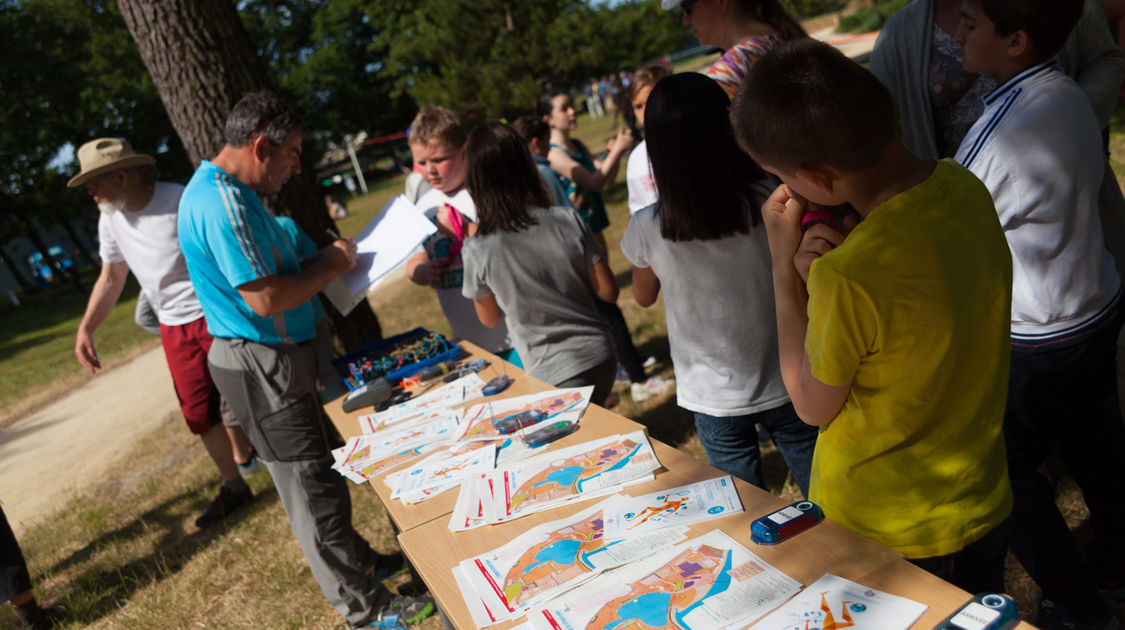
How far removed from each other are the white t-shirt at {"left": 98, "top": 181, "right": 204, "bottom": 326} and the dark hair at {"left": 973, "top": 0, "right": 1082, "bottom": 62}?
346 cm

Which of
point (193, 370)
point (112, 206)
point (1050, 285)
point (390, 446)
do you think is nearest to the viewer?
point (1050, 285)

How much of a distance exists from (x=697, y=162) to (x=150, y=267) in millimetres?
3140

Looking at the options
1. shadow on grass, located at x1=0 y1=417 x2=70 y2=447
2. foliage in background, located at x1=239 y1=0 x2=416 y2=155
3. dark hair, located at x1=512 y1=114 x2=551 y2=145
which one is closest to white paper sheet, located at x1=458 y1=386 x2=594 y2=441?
dark hair, located at x1=512 y1=114 x2=551 y2=145

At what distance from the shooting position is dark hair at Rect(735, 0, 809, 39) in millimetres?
2639

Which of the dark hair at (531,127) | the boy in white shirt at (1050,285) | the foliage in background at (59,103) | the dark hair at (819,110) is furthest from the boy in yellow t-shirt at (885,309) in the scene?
the foliage in background at (59,103)

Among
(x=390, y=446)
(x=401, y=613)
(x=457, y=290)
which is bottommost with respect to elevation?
(x=401, y=613)

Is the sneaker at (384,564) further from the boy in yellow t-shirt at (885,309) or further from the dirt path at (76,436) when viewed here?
the dirt path at (76,436)

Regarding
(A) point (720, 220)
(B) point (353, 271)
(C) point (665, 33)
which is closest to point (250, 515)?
(B) point (353, 271)

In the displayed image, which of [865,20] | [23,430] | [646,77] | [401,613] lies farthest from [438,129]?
[865,20]

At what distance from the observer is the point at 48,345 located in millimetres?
15070

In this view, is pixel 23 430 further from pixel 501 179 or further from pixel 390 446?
pixel 501 179

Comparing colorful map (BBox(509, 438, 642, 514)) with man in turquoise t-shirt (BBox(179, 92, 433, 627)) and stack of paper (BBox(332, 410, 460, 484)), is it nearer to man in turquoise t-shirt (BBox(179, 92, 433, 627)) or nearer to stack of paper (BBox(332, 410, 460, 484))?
stack of paper (BBox(332, 410, 460, 484))

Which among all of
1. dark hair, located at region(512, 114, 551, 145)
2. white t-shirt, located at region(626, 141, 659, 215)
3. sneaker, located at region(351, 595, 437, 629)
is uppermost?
dark hair, located at region(512, 114, 551, 145)

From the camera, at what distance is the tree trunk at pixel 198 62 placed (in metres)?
3.89
